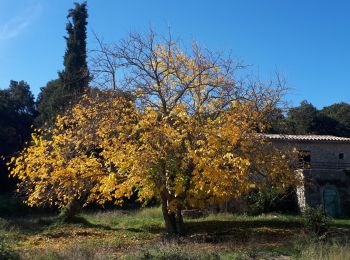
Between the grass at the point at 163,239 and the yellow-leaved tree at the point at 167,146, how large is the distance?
5.00 ft

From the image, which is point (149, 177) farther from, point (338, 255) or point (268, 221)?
point (268, 221)

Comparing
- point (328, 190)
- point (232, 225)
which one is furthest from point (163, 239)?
point (328, 190)

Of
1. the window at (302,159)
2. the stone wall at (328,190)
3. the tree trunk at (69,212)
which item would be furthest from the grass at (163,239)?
the stone wall at (328,190)

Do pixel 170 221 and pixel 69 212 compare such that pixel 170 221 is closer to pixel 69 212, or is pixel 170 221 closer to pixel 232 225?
pixel 232 225

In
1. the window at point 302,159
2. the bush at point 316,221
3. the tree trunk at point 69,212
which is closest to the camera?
the bush at point 316,221

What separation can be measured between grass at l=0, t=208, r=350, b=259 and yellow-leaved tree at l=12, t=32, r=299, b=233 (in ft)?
5.00

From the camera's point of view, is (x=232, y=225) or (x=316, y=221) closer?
(x=316, y=221)

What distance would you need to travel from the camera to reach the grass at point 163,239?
10.0 m

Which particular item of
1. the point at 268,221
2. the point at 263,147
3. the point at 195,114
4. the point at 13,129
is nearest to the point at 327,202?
the point at 268,221

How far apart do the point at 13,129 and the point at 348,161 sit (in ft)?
84.7

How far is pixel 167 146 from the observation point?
45.6 feet

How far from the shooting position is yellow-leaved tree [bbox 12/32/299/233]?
544 inches

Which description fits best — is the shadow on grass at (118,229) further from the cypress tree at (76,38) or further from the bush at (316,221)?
the cypress tree at (76,38)

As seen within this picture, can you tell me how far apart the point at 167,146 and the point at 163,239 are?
327 centimetres
